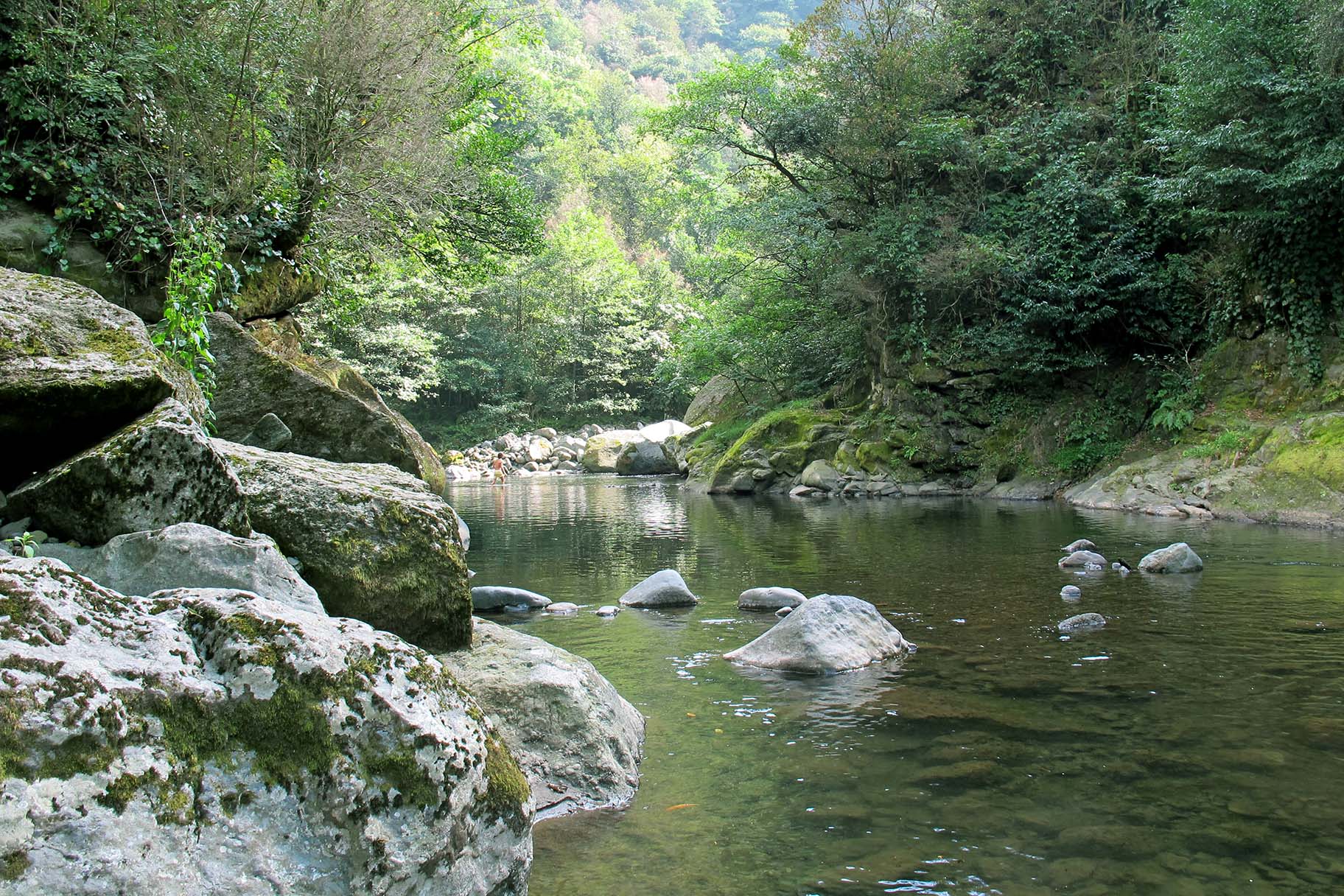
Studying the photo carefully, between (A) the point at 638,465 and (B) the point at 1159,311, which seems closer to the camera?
(B) the point at 1159,311

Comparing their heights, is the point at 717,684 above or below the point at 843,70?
below

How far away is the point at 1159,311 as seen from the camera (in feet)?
60.5

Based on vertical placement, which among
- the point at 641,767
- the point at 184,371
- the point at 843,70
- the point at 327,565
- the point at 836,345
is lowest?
the point at 641,767

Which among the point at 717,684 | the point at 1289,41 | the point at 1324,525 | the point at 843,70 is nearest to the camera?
the point at 717,684

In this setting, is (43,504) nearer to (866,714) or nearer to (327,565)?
(327,565)

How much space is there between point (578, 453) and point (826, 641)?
3202cm

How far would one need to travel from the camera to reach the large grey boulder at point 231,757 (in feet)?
6.29

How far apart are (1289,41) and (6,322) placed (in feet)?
56.5

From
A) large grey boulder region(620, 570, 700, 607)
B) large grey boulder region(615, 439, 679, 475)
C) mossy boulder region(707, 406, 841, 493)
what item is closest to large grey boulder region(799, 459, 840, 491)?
mossy boulder region(707, 406, 841, 493)

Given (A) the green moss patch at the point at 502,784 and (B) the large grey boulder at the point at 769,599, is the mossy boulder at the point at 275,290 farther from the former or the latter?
(A) the green moss patch at the point at 502,784

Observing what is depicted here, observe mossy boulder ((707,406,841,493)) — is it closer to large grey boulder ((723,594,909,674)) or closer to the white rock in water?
the white rock in water

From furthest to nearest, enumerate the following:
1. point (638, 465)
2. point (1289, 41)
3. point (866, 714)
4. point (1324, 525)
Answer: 1. point (638, 465)
2. point (1289, 41)
3. point (1324, 525)
4. point (866, 714)

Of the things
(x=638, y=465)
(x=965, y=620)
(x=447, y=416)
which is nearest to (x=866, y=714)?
(x=965, y=620)

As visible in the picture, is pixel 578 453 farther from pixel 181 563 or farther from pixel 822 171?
pixel 181 563
